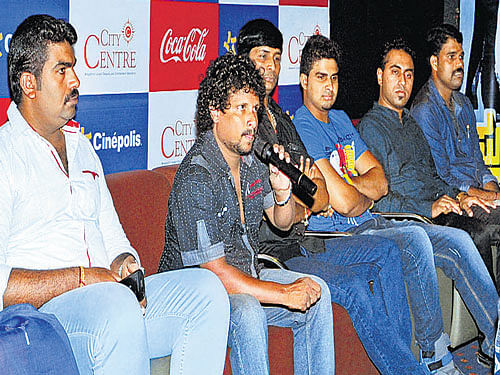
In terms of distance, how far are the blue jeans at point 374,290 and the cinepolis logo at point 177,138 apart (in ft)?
2.66

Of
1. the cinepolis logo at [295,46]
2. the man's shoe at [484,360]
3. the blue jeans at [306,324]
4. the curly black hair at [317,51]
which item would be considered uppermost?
the cinepolis logo at [295,46]

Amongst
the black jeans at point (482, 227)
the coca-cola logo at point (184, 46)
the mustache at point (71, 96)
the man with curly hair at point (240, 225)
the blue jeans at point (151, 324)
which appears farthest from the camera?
the black jeans at point (482, 227)

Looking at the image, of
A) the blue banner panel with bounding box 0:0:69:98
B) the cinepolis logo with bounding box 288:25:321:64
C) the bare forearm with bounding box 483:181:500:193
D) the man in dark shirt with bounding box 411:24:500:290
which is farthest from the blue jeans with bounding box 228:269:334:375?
the bare forearm with bounding box 483:181:500:193

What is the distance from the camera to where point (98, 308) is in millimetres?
2203

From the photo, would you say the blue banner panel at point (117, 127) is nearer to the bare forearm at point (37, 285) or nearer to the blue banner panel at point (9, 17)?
the blue banner panel at point (9, 17)

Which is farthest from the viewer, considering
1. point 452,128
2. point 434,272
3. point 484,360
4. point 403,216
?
point 452,128

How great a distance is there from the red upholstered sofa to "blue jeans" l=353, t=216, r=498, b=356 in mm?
362

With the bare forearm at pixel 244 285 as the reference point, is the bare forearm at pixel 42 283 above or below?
above

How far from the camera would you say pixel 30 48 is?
2.49 meters

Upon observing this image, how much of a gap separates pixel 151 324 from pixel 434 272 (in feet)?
5.04

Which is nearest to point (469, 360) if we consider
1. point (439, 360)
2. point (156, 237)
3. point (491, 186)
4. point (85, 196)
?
point (439, 360)

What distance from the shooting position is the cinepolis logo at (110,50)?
10.3 ft

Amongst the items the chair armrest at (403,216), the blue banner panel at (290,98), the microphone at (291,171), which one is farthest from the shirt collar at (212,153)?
the blue banner panel at (290,98)

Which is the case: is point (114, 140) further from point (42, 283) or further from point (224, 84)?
point (42, 283)
